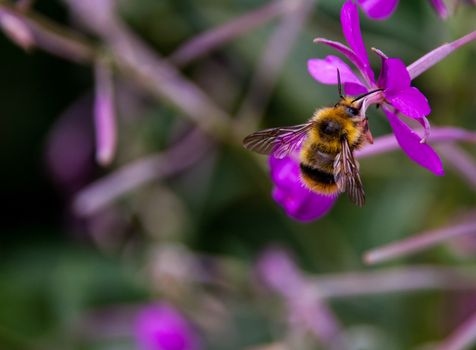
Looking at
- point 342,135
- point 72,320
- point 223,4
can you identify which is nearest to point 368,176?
point 223,4

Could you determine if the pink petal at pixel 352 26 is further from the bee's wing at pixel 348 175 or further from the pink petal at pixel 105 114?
the pink petal at pixel 105 114

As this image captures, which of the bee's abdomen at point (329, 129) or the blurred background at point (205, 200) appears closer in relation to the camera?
the bee's abdomen at point (329, 129)

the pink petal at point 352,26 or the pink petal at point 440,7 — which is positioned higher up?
the pink petal at point 440,7

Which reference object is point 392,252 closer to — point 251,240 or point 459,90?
point 459,90

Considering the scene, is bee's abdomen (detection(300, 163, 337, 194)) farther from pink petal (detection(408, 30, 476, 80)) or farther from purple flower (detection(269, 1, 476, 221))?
pink petal (detection(408, 30, 476, 80))

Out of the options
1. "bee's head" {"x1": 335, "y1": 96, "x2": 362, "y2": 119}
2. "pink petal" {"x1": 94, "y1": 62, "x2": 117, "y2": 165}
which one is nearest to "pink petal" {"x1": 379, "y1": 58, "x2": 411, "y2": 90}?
"bee's head" {"x1": 335, "y1": 96, "x2": 362, "y2": 119}

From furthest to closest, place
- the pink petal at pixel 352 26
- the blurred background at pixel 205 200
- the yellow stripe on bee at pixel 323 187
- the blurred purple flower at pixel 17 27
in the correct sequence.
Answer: the blurred background at pixel 205 200
the blurred purple flower at pixel 17 27
the yellow stripe on bee at pixel 323 187
the pink petal at pixel 352 26

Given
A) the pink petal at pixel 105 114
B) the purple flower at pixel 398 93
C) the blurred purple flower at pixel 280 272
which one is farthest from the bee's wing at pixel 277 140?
the blurred purple flower at pixel 280 272
